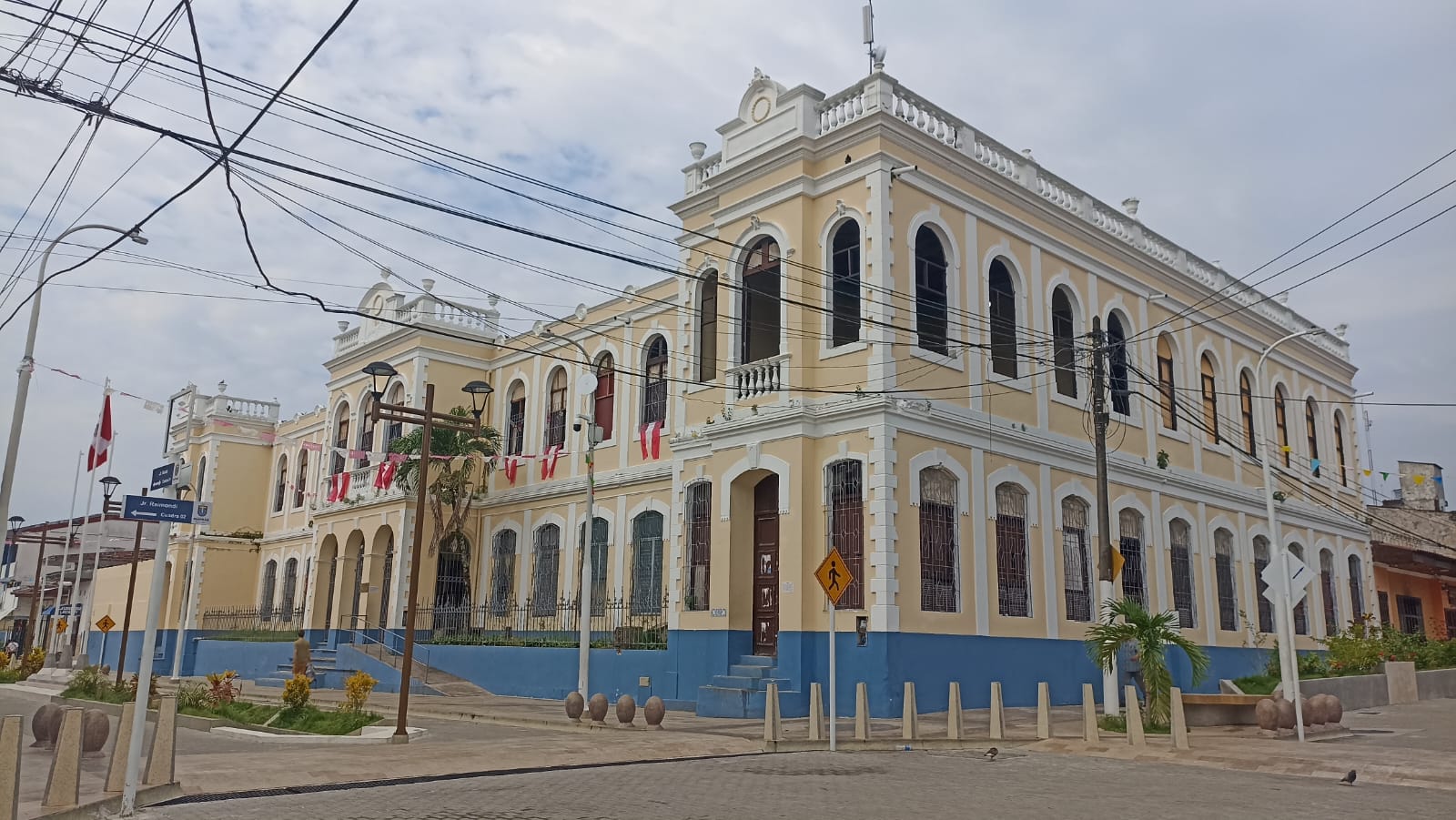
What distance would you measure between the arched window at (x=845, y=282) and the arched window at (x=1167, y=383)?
10.6 metres

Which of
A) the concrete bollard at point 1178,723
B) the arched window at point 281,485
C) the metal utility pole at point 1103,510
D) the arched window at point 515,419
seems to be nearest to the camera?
the concrete bollard at point 1178,723

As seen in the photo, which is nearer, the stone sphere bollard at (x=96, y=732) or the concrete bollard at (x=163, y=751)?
the concrete bollard at (x=163, y=751)

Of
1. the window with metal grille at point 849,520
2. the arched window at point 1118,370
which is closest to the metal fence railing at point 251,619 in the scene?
the window with metal grille at point 849,520

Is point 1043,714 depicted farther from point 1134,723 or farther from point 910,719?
point 910,719

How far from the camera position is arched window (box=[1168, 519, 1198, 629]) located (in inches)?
1023

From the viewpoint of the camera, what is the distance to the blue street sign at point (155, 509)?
9414 mm

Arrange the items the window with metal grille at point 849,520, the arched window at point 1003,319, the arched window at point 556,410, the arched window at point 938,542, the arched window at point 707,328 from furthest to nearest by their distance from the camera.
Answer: the arched window at point 556,410 → the arched window at point 707,328 → the arched window at point 1003,319 → the arched window at point 938,542 → the window with metal grille at point 849,520

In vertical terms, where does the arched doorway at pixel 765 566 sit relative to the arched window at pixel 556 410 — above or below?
below

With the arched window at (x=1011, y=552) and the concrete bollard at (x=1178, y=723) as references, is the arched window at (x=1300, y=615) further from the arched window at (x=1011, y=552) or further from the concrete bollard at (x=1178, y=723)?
the concrete bollard at (x=1178, y=723)

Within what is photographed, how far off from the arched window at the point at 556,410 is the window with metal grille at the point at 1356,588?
24.2 metres

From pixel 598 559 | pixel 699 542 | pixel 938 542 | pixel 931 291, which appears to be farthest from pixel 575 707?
pixel 598 559

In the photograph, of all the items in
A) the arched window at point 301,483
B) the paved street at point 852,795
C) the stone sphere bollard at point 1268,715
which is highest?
the arched window at point 301,483

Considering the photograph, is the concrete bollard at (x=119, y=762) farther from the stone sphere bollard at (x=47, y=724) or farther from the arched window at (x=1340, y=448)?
the arched window at (x=1340, y=448)

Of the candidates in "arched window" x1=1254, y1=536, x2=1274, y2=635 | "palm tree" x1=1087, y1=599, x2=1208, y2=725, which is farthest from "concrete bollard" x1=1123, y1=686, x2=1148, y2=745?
"arched window" x1=1254, y1=536, x2=1274, y2=635
